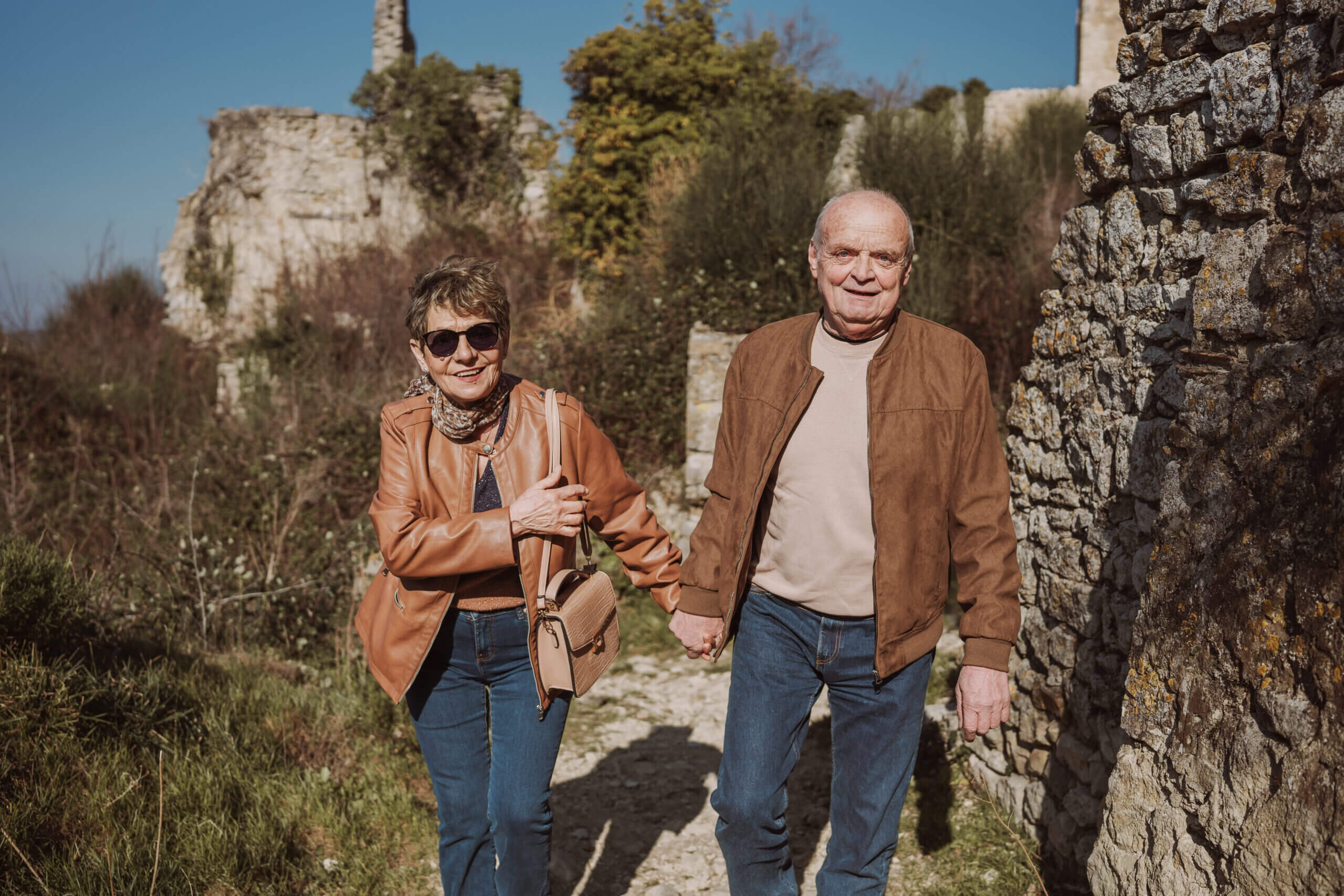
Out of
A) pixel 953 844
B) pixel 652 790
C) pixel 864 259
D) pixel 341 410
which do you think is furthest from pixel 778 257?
pixel 864 259

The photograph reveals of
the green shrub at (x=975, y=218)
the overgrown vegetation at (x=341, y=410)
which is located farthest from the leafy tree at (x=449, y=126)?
the green shrub at (x=975, y=218)

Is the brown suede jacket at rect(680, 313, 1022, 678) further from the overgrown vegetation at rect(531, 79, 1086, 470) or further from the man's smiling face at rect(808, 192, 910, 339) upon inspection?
the overgrown vegetation at rect(531, 79, 1086, 470)

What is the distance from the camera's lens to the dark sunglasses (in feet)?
7.84

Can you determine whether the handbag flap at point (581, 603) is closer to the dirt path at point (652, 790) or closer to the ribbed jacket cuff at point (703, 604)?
the ribbed jacket cuff at point (703, 604)

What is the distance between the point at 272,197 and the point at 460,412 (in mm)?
14210

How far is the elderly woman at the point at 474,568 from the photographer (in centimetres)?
236

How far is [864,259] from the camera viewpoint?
7.41 ft

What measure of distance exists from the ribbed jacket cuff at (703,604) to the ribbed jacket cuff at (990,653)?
0.68 meters

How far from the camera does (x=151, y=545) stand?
6098 millimetres

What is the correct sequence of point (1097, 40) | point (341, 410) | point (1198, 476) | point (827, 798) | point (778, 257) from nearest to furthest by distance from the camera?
point (1198, 476), point (827, 798), point (341, 410), point (778, 257), point (1097, 40)

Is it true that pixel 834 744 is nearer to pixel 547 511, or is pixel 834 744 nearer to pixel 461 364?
pixel 547 511

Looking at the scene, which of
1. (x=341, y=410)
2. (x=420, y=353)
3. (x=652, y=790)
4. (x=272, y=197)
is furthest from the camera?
(x=272, y=197)

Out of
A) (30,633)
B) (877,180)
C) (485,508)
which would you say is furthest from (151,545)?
(877,180)

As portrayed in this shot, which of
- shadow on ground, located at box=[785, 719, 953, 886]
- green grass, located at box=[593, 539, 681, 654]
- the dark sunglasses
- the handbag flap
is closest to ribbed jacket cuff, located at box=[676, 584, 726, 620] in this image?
the handbag flap
